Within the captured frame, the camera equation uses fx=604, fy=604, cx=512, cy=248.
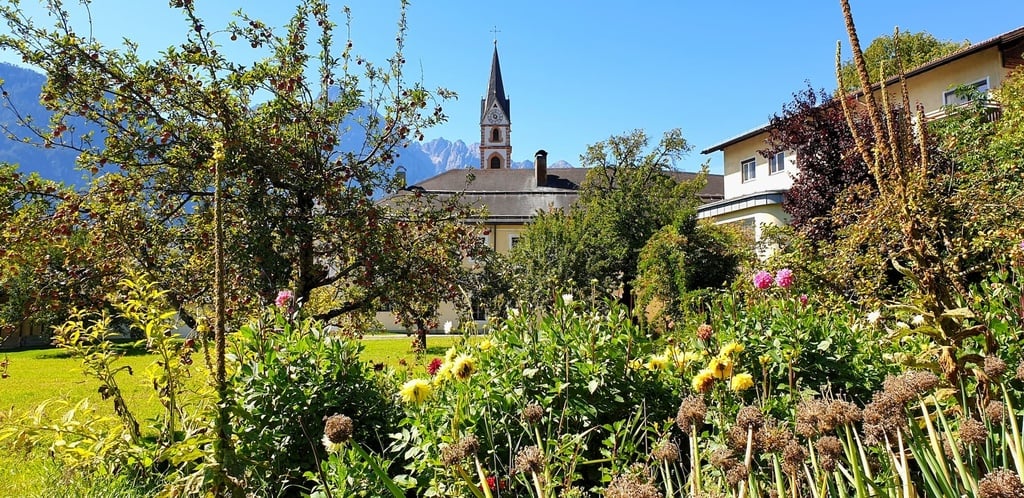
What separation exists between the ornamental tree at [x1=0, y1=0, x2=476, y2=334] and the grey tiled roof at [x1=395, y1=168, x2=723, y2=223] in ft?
92.0

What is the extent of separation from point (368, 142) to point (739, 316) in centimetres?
348

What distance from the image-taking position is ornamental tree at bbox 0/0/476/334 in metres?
4.20

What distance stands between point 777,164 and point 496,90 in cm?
4282

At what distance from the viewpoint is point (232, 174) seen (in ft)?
14.0

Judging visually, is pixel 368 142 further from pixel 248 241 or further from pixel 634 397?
pixel 634 397

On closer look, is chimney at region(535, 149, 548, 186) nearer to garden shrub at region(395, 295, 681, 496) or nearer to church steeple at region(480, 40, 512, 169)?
church steeple at region(480, 40, 512, 169)

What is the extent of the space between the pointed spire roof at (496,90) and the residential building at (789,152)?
37.0 meters

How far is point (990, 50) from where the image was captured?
15852 mm

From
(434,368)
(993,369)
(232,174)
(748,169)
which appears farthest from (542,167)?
(993,369)

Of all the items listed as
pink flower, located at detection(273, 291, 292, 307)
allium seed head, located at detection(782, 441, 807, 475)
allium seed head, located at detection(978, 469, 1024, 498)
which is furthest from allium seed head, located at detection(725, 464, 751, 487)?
pink flower, located at detection(273, 291, 292, 307)

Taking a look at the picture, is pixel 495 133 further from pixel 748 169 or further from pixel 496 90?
pixel 748 169

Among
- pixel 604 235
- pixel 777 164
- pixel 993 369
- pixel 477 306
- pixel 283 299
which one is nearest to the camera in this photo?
pixel 993 369

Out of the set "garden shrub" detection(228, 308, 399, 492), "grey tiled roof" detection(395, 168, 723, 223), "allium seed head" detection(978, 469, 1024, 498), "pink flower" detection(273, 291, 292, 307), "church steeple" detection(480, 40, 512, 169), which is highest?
"church steeple" detection(480, 40, 512, 169)

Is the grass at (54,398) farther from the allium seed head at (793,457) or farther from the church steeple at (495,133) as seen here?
the church steeple at (495,133)
